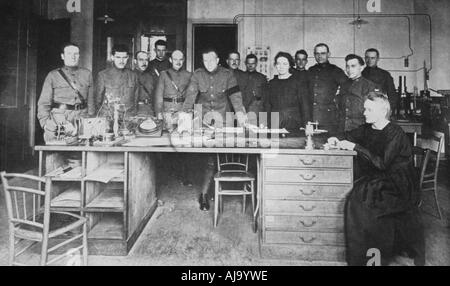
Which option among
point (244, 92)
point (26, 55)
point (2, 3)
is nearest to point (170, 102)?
point (244, 92)

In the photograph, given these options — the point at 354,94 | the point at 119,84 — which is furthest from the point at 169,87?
the point at 354,94

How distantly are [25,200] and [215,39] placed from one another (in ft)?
14.5

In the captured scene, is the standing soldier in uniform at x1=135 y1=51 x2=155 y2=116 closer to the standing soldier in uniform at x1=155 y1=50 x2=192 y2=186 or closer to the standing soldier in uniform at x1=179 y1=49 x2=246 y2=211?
the standing soldier in uniform at x1=155 y1=50 x2=192 y2=186

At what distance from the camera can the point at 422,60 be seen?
6.60 metres

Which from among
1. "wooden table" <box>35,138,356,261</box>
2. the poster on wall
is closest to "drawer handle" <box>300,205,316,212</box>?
"wooden table" <box>35,138,356,261</box>

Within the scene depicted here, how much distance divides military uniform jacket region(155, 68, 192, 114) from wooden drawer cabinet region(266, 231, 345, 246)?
239 cm

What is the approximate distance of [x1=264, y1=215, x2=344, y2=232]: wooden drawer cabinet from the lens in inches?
97.1

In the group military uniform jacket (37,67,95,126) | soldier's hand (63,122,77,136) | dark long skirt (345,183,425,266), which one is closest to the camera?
dark long skirt (345,183,425,266)

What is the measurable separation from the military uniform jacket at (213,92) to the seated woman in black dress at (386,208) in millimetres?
1892

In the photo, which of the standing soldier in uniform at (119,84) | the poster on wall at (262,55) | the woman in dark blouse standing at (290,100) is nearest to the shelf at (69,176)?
the standing soldier in uniform at (119,84)

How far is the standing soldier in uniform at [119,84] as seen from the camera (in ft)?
12.7

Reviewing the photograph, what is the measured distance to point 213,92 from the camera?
4.12 metres

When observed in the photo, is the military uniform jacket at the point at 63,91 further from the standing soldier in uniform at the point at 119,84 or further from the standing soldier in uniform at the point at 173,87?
the standing soldier in uniform at the point at 173,87
